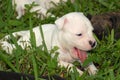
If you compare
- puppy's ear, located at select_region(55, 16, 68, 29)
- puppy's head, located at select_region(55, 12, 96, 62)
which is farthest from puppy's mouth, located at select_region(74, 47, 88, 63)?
puppy's ear, located at select_region(55, 16, 68, 29)

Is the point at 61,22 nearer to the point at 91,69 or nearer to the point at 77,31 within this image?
the point at 77,31

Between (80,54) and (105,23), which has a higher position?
(105,23)

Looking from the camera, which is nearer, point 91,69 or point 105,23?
point 91,69

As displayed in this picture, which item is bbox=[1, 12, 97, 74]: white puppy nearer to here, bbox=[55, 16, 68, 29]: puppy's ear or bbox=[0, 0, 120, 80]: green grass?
bbox=[55, 16, 68, 29]: puppy's ear

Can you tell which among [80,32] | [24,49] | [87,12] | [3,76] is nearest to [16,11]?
[87,12]

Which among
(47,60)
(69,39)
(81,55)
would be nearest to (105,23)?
(81,55)

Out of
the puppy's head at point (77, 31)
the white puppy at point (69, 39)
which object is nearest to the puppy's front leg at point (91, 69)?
the white puppy at point (69, 39)

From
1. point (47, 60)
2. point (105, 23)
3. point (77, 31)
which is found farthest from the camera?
point (105, 23)
